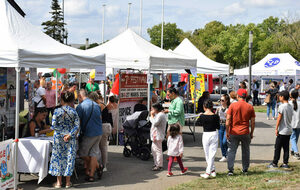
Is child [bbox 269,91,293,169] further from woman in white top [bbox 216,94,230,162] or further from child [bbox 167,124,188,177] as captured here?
child [bbox 167,124,188,177]

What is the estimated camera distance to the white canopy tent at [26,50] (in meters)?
7.00

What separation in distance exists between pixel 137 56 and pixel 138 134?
3.34 m

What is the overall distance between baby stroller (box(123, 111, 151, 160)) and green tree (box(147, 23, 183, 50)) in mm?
85561

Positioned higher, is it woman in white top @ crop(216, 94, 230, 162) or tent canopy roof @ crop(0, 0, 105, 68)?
tent canopy roof @ crop(0, 0, 105, 68)

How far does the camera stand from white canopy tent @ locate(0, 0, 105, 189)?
6996 mm

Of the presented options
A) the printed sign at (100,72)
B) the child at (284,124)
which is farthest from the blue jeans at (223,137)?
the printed sign at (100,72)

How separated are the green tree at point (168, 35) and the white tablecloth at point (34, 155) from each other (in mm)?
88262

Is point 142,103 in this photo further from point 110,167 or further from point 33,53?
point 33,53

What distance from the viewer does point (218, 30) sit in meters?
80.6

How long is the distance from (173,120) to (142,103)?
3.17 metres

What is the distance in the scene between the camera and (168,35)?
95.1 meters

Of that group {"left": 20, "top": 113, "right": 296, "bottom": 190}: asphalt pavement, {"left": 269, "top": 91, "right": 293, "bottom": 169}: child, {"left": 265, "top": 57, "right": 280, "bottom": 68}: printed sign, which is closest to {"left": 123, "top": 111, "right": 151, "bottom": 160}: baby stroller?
{"left": 20, "top": 113, "right": 296, "bottom": 190}: asphalt pavement

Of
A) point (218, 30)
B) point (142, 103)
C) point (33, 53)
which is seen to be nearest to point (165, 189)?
point (33, 53)

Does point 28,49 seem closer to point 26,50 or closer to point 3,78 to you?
point 26,50
